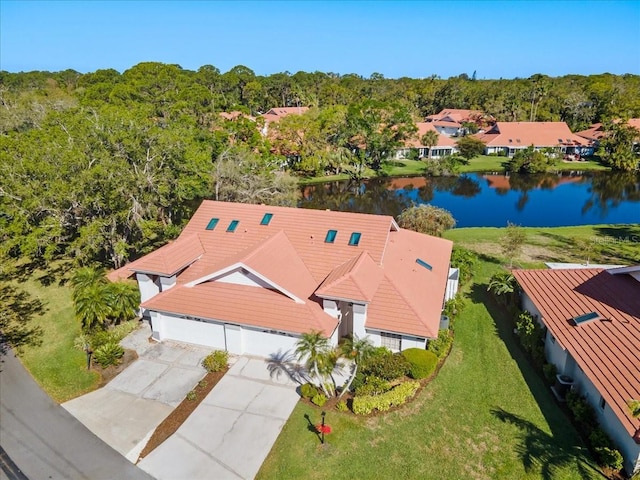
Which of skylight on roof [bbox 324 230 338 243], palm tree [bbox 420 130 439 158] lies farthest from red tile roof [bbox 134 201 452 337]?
palm tree [bbox 420 130 439 158]

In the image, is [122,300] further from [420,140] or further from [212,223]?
[420,140]

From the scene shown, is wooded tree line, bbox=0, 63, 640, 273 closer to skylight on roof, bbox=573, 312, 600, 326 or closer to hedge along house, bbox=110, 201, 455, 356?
hedge along house, bbox=110, 201, 455, 356

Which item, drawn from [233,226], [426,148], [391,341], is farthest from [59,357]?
[426,148]

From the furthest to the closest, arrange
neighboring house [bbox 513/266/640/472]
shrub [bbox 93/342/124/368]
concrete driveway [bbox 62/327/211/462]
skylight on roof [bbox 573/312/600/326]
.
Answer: shrub [bbox 93/342/124/368] → skylight on roof [bbox 573/312/600/326] → concrete driveway [bbox 62/327/211/462] → neighboring house [bbox 513/266/640/472]

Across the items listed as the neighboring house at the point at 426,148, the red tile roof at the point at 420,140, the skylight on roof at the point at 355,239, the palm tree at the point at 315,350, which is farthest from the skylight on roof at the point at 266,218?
the neighboring house at the point at 426,148

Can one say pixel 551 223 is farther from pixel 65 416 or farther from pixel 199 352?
pixel 65 416

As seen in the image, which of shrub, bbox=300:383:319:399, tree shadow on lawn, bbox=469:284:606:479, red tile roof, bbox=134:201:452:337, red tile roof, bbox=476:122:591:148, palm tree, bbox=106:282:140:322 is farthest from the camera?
red tile roof, bbox=476:122:591:148
